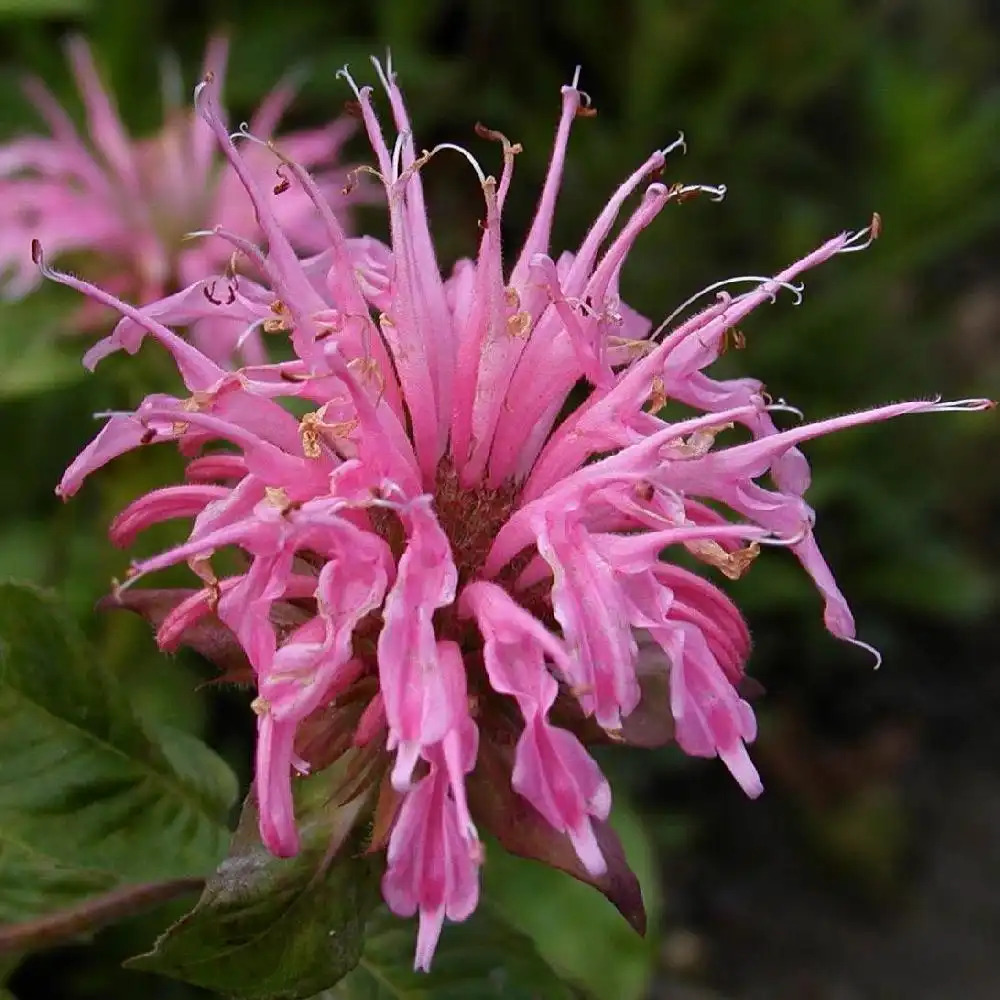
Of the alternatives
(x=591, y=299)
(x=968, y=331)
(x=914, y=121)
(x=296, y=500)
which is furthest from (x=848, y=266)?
(x=296, y=500)

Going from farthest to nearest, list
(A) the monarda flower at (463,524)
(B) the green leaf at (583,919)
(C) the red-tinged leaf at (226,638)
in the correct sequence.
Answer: (B) the green leaf at (583,919), (C) the red-tinged leaf at (226,638), (A) the monarda flower at (463,524)

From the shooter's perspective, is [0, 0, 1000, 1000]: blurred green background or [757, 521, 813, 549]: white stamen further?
[0, 0, 1000, 1000]: blurred green background

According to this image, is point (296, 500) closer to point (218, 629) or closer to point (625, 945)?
point (218, 629)

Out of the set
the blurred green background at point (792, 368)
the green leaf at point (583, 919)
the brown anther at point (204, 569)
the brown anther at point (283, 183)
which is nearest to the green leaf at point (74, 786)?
the brown anther at point (204, 569)

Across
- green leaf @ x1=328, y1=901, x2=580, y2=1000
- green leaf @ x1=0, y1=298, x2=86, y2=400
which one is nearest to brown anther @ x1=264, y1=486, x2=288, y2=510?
green leaf @ x1=328, y1=901, x2=580, y2=1000

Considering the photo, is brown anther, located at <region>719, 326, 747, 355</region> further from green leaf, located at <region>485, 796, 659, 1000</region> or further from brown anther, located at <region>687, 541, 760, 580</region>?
green leaf, located at <region>485, 796, 659, 1000</region>

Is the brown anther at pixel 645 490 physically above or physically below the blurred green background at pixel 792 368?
above

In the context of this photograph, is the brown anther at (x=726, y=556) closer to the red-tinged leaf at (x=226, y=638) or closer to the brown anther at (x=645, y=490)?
the brown anther at (x=645, y=490)
